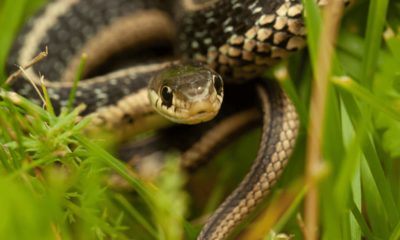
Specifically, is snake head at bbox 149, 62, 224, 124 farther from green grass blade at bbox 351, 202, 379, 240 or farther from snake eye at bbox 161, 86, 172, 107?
green grass blade at bbox 351, 202, 379, 240

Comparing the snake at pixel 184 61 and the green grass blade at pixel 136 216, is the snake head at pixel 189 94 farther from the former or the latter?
the green grass blade at pixel 136 216

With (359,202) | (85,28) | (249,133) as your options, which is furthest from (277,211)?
(85,28)

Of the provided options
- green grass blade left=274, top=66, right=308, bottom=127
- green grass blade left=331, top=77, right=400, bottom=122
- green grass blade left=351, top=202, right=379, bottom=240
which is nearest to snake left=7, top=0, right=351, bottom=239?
green grass blade left=274, top=66, right=308, bottom=127

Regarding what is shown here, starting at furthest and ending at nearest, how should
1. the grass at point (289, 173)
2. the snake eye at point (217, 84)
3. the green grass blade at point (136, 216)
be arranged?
the snake eye at point (217, 84) < the green grass blade at point (136, 216) < the grass at point (289, 173)

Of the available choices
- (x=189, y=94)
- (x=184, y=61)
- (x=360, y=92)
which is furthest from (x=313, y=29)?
(x=184, y=61)

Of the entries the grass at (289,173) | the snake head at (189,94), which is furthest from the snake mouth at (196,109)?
the grass at (289,173)

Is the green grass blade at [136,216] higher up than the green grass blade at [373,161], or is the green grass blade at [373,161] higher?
the green grass blade at [373,161]

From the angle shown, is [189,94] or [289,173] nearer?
[189,94]

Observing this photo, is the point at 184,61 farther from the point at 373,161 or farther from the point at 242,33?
the point at 373,161

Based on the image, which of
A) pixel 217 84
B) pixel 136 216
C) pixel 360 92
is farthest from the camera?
pixel 217 84
